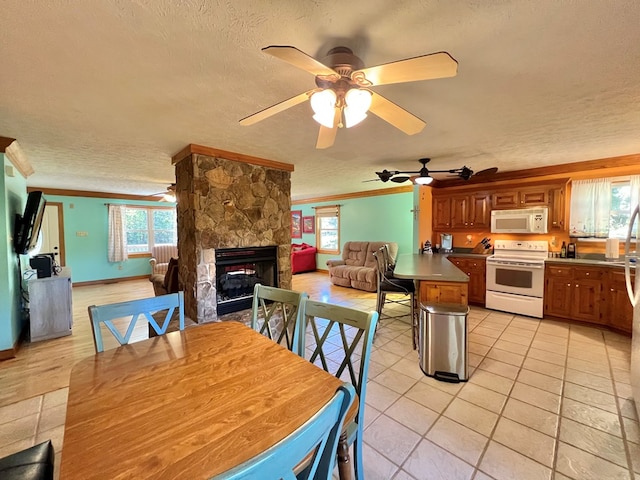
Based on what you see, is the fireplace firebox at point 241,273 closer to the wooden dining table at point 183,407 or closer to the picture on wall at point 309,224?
the wooden dining table at point 183,407

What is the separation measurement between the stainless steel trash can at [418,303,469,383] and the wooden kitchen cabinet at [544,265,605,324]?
2.45m

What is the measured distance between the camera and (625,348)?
3.12 metres

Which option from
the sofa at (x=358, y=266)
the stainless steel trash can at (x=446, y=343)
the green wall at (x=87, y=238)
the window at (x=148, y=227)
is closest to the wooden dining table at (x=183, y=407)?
the stainless steel trash can at (x=446, y=343)

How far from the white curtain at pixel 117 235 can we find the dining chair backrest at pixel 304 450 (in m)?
8.11

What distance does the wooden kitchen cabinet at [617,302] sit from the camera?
338 centimetres

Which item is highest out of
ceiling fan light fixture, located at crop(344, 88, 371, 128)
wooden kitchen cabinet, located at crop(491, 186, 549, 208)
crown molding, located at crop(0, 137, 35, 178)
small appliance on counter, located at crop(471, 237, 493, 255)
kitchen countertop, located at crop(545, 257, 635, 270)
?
crown molding, located at crop(0, 137, 35, 178)

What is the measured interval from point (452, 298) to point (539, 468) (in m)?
1.40

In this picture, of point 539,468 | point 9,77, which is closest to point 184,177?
point 9,77

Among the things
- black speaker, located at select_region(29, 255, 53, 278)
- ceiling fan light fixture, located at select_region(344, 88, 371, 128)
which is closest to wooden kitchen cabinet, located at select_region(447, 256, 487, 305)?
ceiling fan light fixture, located at select_region(344, 88, 371, 128)

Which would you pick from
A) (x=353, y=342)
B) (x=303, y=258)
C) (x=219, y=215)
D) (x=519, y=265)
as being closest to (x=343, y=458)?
(x=353, y=342)

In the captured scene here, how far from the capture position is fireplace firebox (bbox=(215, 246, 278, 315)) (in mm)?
3475

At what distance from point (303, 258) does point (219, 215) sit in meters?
5.24

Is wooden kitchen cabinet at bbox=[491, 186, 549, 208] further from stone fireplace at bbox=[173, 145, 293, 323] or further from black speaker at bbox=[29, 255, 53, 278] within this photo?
black speaker at bbox=[29, 255, 53, 278]

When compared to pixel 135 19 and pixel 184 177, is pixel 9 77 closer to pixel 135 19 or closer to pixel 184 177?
pixel 135 19
